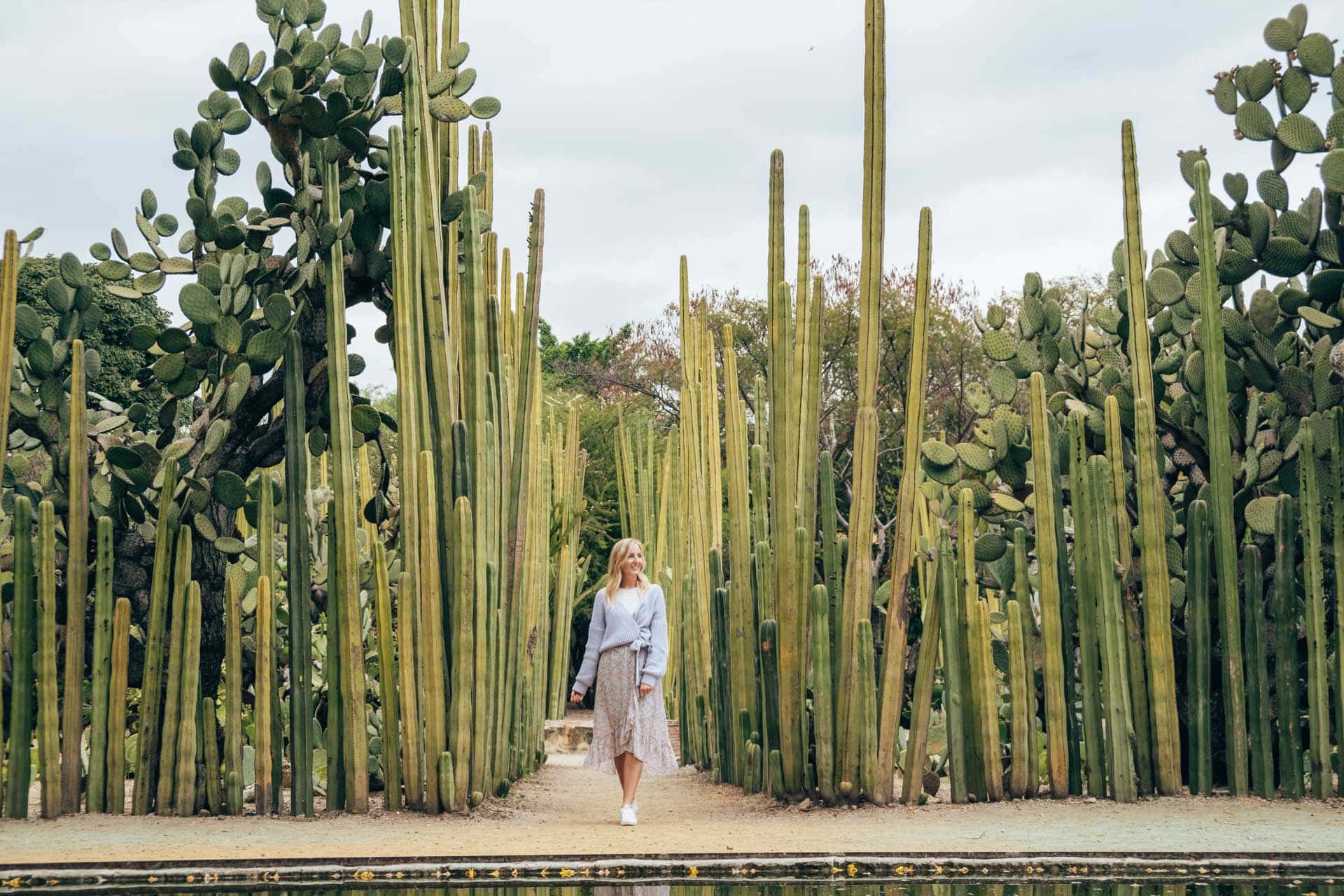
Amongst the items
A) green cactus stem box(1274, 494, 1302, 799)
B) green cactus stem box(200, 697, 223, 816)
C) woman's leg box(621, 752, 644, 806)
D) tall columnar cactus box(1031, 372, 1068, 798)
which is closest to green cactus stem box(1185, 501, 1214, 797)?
green cactus stem box(1274, 494, 1302, 799)

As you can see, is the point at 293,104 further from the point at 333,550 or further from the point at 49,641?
the point at 49,641

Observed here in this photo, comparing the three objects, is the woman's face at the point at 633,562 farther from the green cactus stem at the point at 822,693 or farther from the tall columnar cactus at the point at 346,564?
the tall columnar cactus at the point at 346,564

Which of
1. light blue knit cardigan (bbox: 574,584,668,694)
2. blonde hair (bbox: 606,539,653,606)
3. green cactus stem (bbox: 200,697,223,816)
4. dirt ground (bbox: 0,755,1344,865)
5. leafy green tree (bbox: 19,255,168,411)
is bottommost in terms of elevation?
dirt ground (bbox: 0,755,1344,865)

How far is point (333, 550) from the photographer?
16.4 feet

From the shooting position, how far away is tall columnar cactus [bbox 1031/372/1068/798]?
16.5ft

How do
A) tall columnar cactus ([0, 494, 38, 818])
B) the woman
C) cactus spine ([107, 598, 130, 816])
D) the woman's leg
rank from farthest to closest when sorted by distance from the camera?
the woman < the woman's leg < cactus spine ([107, 598, 130, 816]) < tall columnar cactus ([0, 494, 38, 818])

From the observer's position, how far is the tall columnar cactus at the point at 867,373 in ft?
16.6

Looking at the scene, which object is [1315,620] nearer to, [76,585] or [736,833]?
[736,833]

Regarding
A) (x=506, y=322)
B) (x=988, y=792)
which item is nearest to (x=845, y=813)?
(x=988, y=792)

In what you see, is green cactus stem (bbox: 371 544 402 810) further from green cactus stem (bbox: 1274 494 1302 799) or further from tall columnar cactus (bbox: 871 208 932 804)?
green cactus stem (bbox: 1274 494 1302 799)

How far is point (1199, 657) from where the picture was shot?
5055mm

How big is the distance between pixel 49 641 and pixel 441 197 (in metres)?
2.23

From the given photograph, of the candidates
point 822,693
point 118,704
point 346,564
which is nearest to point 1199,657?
point 822,693

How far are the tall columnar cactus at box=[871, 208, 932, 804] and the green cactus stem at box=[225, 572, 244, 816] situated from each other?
84.8 inches
